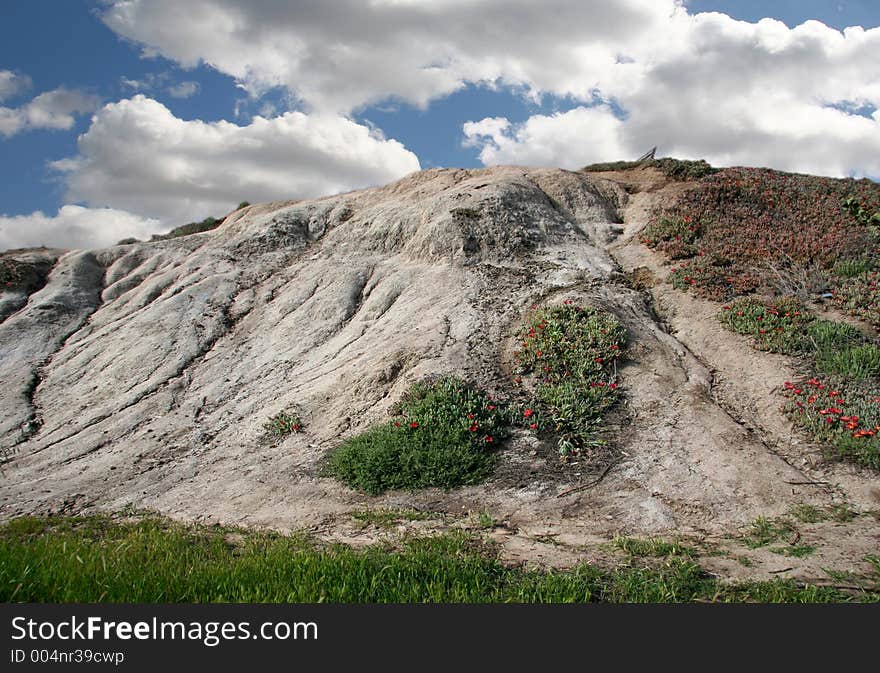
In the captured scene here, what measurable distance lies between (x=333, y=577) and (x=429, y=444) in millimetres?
5137

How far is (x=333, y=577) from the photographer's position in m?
5.36

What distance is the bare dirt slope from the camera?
360 inches

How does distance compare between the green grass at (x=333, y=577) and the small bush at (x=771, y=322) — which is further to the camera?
the small bush at (x=771, y=322)

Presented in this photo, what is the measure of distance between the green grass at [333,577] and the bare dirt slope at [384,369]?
0.73m

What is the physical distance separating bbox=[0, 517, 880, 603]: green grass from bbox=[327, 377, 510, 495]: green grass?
102 inches

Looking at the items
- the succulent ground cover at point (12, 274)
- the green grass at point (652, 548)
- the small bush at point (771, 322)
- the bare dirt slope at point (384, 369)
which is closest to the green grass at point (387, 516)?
the bare dirt slope at point (384, 369)

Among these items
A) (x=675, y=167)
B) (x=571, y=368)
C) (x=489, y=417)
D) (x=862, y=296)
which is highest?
(x=675, y=167)

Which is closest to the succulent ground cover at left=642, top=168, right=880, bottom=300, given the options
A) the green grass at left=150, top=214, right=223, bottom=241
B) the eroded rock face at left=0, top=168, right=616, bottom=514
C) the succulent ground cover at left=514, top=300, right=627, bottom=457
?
the eroded rock face at left=0, top=168, right=616, bottom=514

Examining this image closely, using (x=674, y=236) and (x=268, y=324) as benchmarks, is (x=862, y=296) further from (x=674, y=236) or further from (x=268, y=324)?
(x=268, y=324)

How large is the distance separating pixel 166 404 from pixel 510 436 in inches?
394

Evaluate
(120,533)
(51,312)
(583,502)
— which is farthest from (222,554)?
(51,312)

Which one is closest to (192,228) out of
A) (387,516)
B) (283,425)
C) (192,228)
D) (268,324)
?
(192,228)

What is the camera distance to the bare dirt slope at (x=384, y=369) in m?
9.13

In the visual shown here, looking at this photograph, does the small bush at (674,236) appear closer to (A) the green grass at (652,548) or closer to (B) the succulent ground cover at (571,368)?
(B) the succulent ground cover at (571,368)
